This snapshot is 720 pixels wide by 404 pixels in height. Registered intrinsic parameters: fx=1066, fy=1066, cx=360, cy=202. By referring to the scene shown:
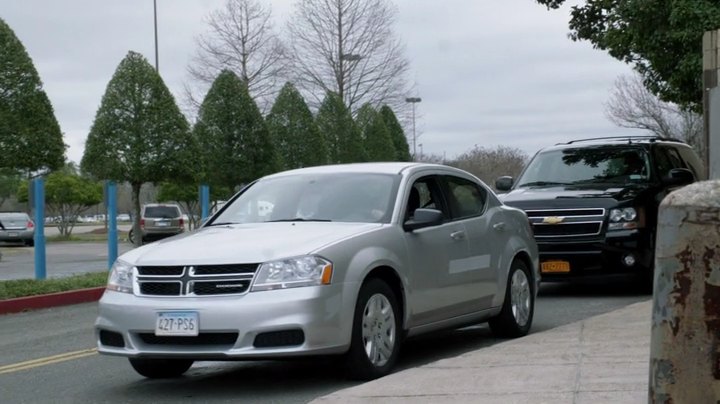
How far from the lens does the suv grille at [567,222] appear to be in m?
12.8

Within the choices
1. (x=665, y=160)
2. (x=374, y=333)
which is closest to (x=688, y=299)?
(x=374, y=333)

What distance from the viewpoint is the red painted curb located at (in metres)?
13.4

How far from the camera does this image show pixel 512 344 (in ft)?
26.5

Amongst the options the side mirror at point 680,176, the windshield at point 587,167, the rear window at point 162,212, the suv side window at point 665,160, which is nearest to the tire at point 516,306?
the side mirror at point 680,176

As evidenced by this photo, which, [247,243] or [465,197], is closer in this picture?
[247,243]

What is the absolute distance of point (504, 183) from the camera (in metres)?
13.9

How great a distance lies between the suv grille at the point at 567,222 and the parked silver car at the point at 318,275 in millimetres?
3808

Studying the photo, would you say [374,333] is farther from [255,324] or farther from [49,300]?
[49,300]

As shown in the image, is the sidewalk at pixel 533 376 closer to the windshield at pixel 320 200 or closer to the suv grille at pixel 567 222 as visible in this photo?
A: the windshield at pixel 320 200

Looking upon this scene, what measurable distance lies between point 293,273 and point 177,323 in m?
0.81

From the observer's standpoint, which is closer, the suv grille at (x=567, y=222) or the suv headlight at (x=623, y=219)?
the suv headlight at (x=623, y=219)

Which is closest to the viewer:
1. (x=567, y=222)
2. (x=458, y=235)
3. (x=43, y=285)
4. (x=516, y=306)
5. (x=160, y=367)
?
(x=160, y=367)

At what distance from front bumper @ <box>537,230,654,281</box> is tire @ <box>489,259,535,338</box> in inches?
127

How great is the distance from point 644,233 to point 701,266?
9.65 meters
